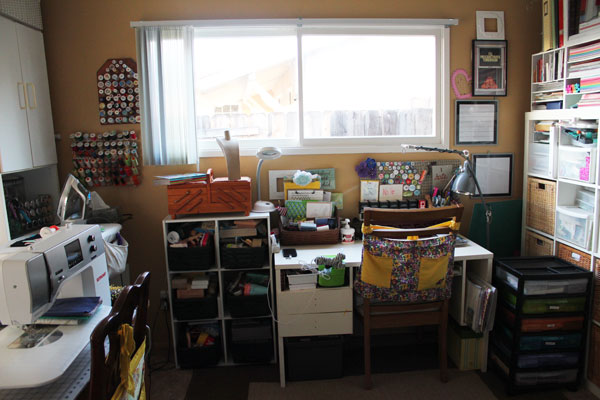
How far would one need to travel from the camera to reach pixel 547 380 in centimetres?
245

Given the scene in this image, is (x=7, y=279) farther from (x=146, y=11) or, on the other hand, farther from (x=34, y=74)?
(x=146, y=11)

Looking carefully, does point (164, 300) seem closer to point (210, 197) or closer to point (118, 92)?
point (210, 197)

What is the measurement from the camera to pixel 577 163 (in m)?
2.49

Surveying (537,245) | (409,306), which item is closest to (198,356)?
(409,306)

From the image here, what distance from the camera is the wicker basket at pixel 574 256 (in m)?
2.43

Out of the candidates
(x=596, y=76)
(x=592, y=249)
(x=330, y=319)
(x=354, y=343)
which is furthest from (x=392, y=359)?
(x=596, y=76)

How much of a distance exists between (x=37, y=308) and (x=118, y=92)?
5.60 feet

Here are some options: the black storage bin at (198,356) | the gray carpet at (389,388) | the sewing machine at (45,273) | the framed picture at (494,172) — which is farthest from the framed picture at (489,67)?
the sewing machine at (45,273)

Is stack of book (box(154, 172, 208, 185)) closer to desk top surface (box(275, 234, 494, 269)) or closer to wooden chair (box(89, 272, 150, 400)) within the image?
desk top surface (box(275, 234, 494, 269))

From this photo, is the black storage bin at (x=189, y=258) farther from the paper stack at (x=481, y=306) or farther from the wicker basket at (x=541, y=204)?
the wicker basket at (x=541, y=204)

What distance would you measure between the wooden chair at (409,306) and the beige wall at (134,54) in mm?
781

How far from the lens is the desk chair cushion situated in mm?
2258

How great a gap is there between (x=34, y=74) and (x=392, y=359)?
8.96 feet

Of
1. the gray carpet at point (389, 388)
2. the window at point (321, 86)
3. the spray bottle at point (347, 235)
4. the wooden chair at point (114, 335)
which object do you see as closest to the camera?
the wooden chair at point (114, 335)
